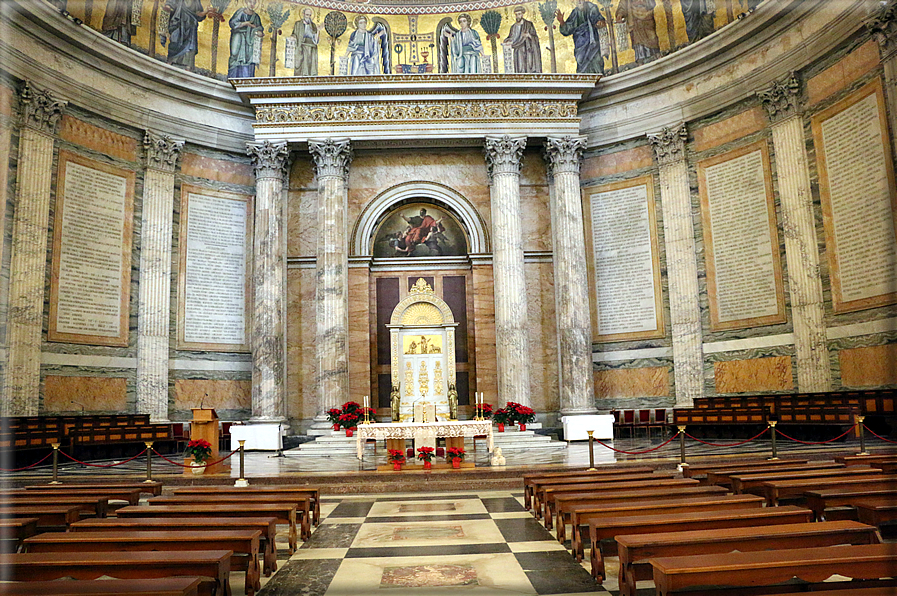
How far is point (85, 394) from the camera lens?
57.0 feet

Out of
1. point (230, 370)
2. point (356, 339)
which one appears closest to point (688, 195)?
point (356, 339)

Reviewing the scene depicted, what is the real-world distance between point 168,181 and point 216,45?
4.98m

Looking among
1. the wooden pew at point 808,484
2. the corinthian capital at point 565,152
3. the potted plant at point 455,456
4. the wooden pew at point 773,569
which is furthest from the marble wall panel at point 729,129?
the wooden pew at point 773,569

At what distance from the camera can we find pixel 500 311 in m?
20.4

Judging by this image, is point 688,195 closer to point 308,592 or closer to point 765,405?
point 765,405

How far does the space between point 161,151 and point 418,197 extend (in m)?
8.33

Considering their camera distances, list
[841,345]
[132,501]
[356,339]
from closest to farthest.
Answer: [132,501], [841,345], [356,339]

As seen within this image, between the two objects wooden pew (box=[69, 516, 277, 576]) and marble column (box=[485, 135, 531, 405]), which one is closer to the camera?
wooden pew (box=[69, 516, 277, 576])

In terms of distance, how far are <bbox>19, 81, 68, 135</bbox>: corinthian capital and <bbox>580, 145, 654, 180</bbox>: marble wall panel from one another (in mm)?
15975

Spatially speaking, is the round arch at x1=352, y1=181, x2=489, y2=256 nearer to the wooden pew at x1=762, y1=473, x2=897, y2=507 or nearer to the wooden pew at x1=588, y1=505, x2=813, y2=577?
the wooden pew at x1=762, y1=473, x2=897, y2=507

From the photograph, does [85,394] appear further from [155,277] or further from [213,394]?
[155,277]

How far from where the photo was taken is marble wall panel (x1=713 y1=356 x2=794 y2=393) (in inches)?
685

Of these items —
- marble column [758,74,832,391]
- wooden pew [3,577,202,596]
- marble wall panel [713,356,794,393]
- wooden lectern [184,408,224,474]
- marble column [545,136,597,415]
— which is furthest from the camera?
marble column [545,136,597,415]

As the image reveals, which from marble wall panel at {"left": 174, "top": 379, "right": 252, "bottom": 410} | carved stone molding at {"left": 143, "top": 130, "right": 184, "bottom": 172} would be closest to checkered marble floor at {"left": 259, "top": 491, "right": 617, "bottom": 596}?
marble wall panel at {"left": 174, "top": 379, "right": 252, "bottom": 410}
